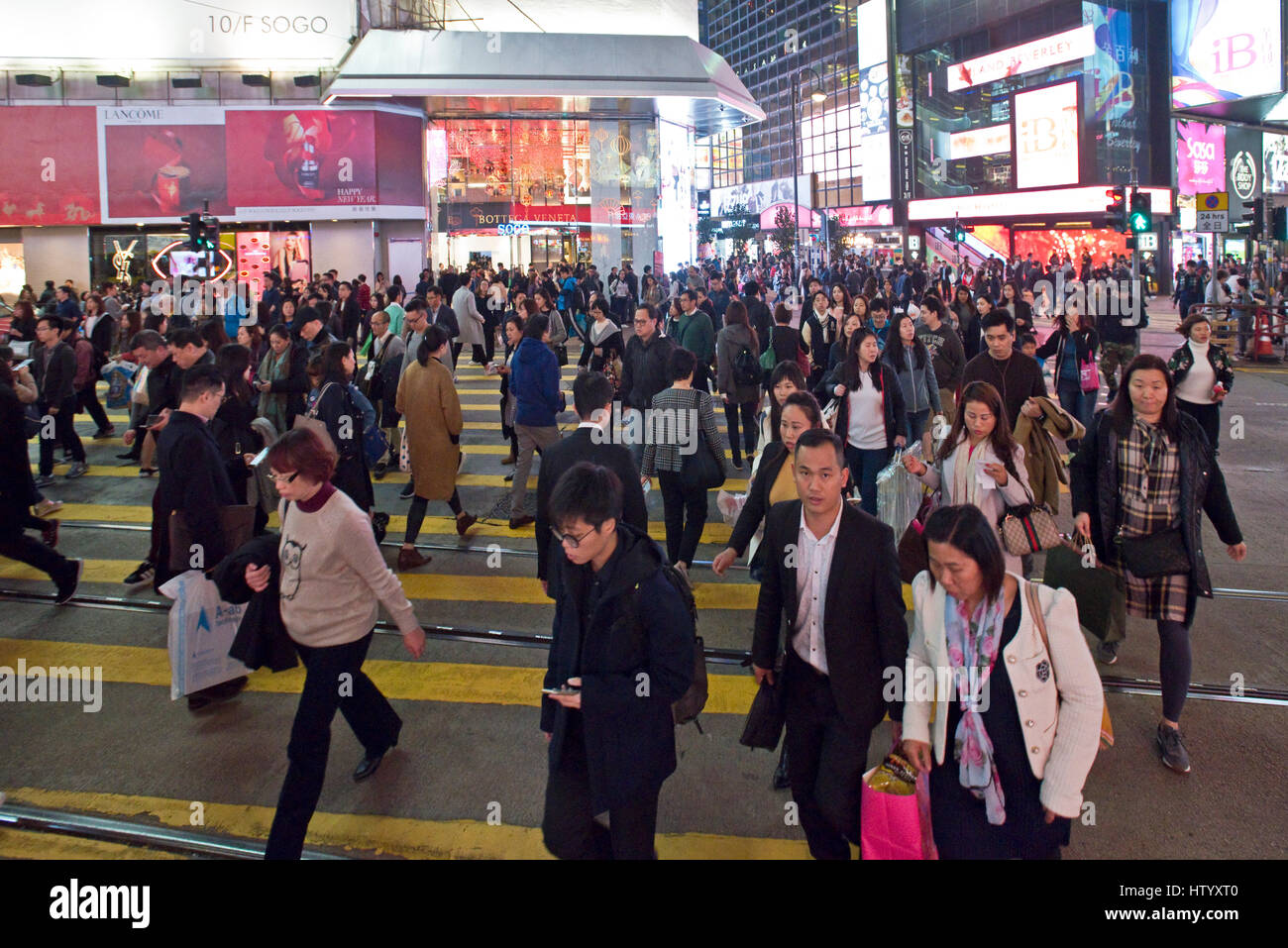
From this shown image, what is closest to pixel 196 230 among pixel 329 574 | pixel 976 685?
pixel 329 574

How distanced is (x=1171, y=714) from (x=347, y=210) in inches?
1268

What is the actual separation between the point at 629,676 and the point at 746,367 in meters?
7.71

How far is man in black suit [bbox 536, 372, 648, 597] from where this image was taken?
4.83m

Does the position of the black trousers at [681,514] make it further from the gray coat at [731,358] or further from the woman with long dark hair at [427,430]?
the gray coat at [731,358]

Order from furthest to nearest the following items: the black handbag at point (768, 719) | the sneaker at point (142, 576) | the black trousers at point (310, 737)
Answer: the sneaker at point (142, 576)
the black trousers at point (310, 737)
the black handbag at point (768, 719)

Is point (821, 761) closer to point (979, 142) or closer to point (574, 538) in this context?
point (574, 538)

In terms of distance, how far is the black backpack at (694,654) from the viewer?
10.8ft

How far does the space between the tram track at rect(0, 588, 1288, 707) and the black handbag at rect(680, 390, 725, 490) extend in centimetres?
127

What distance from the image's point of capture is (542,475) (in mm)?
5074

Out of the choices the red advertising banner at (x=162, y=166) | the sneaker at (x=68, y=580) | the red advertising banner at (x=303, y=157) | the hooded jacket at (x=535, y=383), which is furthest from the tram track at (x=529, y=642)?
the red advertising banner at (x=162, y=166)

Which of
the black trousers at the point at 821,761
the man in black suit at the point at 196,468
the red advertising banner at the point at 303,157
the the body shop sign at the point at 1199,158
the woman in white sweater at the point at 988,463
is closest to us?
the black trousers at the point at 821,761

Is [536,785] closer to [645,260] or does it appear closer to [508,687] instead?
[508,687]

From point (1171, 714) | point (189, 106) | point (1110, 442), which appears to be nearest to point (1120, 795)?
point (1171, 714)

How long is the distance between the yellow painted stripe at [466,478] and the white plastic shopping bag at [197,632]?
503cm
